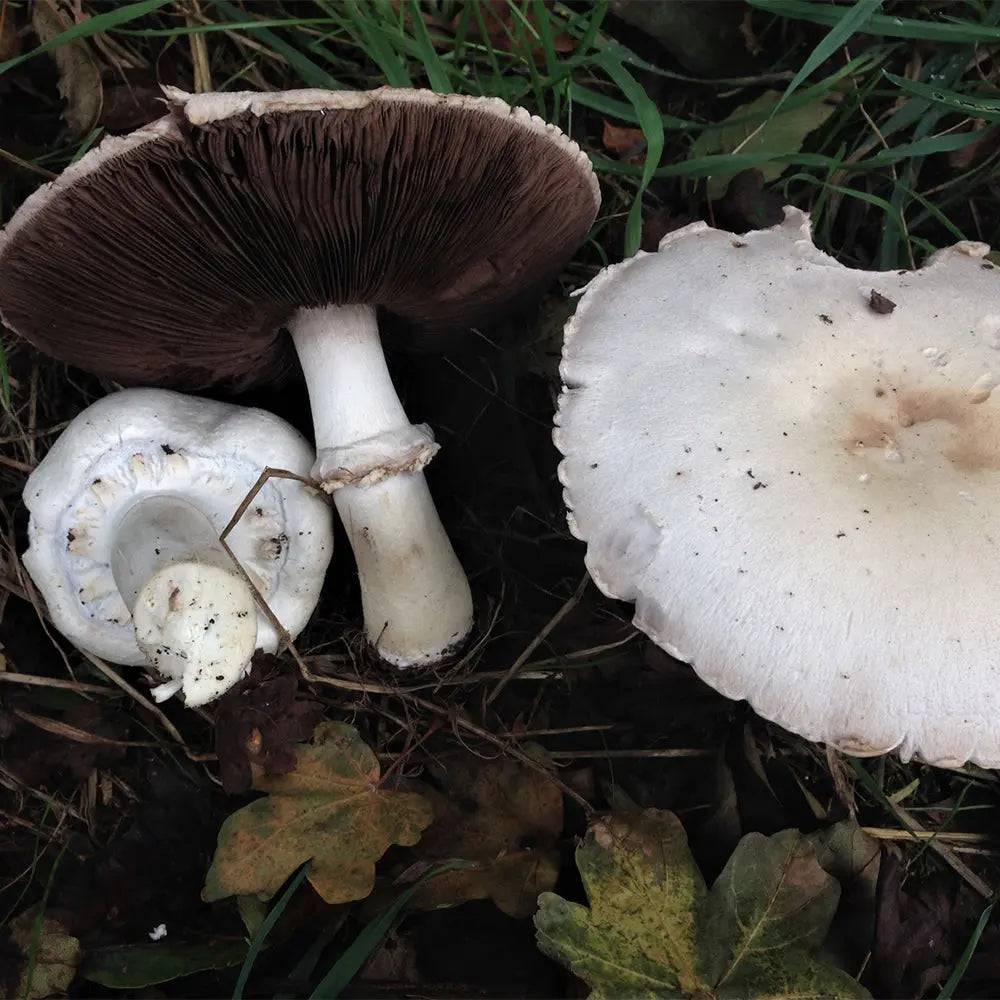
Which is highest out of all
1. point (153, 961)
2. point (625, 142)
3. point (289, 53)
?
point (289, 53)

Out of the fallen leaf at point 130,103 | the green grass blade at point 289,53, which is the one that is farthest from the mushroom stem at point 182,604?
the green grass blade at point 289,53

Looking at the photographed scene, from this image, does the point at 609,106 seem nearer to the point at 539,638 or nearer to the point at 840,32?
the point at 840,32

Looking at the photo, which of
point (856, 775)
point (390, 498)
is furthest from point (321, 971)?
point (856, 775)

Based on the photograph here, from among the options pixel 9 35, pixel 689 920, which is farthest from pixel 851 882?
pixel 9 35

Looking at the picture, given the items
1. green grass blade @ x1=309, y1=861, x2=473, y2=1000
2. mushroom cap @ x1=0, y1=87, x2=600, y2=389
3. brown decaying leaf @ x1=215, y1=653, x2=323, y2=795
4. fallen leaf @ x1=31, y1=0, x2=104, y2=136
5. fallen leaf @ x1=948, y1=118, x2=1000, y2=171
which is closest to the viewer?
mushroom cap @ x1=0, y1=87, x2=600, y2=389

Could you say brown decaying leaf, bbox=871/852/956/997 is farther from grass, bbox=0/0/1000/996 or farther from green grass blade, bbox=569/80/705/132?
green grass blade, bbox=569/80/705/132

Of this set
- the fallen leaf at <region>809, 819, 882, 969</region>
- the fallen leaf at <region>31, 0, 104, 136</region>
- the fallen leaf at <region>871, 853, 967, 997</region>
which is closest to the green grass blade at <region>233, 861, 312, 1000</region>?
the fallen leaf at <region>809, 819, 882, 969</region>

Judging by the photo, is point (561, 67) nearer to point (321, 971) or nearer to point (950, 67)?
point (950, 67)
